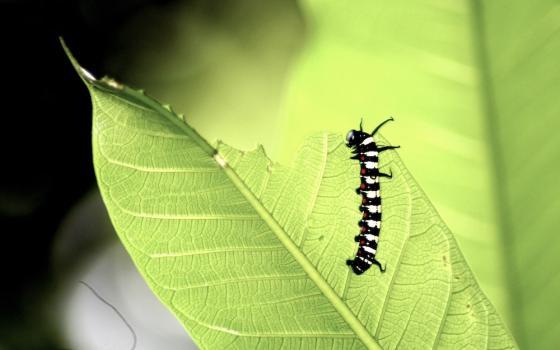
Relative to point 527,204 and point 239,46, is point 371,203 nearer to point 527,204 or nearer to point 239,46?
point 527,204

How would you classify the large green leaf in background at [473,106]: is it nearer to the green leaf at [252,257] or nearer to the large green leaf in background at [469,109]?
the large green leaf in background at [469,109]

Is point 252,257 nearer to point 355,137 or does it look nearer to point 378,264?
point 378,264

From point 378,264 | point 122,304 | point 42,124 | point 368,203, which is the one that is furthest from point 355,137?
point 42,124

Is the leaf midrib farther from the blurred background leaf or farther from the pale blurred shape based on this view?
the pale blurred shape

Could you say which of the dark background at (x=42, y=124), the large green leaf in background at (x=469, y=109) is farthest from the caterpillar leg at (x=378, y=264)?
the dark background at (x=42, y=124)

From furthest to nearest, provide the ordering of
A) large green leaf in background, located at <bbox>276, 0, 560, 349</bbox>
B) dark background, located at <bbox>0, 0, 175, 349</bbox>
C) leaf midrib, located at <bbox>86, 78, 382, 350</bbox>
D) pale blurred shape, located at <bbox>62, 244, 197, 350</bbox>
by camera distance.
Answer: dark background, located at <bbox>0, 0, 175, 349</bbox> < pale blurred shape, located at <bbox>62, 244, 197, 350</bbox> < large green leaf in background, located at <bbox>276, 0, 560, 349</bbox> < leaf midrib, located at <bbox>86, 78, 382, 350</bbox>

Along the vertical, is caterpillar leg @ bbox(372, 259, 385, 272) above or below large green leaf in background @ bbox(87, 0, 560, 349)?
below

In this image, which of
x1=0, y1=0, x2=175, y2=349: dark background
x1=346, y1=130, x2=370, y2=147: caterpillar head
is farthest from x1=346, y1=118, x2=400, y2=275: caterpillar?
x1=0, y1=0, x2=175, y2=349: dark background
